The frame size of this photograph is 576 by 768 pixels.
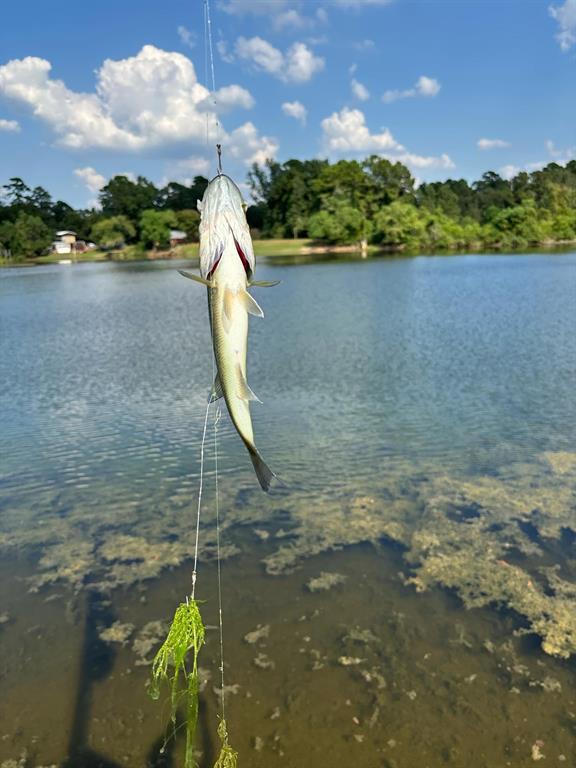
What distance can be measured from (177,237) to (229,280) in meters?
115

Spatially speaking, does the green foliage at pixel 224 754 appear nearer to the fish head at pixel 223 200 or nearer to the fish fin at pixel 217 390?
the fish fin at pixel 217 390

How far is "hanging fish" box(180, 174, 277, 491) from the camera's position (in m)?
2.39

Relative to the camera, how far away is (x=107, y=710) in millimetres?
5805

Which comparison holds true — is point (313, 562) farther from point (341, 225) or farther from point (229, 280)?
point (341, 225)

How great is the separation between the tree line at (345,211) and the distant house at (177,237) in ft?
3.19

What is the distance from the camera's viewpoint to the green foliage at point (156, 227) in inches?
4336

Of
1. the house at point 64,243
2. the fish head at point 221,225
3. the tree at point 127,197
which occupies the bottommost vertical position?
the fish head at point 221,225

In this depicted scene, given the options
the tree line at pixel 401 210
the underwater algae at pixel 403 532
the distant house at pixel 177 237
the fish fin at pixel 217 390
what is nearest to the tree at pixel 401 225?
the tree line at pixel 401 210

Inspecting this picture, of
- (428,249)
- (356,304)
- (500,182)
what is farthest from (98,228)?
(356,304)

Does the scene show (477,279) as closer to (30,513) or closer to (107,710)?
(30,513)

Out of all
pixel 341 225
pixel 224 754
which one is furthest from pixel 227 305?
pixel 341 225

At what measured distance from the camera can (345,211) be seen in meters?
91.7

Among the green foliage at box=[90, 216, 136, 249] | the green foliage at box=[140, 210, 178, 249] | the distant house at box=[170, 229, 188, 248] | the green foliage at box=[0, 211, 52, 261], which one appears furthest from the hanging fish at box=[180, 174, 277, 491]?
the green foliage at box=[0, 211, 52, 261]

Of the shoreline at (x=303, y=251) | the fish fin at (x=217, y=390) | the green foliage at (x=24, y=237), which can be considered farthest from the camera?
the green foliage at (x=24, y=237)
